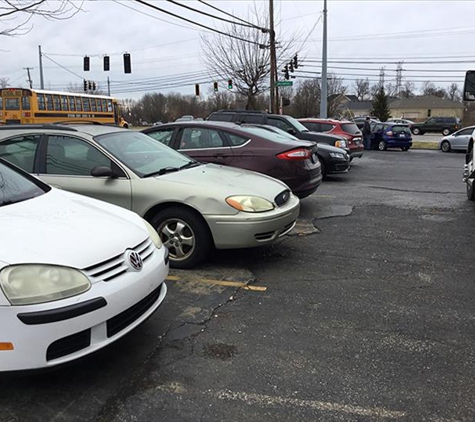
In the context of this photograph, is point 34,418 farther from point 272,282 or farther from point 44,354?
point 272,282

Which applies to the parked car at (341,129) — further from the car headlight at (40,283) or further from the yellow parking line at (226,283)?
the car headlight at (40,283)

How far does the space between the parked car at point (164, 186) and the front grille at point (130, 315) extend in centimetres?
152

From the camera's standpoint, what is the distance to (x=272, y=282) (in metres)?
4.45

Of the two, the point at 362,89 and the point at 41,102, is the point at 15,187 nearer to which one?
the point at 41,102

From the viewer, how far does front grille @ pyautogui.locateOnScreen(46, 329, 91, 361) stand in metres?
2.42

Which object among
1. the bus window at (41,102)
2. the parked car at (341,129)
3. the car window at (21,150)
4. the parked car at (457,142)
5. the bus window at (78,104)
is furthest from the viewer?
the bus window at (78,104)

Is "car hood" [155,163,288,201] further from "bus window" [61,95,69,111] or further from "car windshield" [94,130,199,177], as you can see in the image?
"bus window" [61,95,69,111]

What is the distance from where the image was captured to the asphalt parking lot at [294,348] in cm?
256

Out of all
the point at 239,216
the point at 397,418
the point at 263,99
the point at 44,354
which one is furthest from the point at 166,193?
the point at 263,99

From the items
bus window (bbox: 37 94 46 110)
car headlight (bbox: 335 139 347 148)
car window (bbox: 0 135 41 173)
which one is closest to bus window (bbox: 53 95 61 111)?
bus window (bbox: 37 94 46 110)

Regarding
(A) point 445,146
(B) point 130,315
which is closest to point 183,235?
(B) point 130,315

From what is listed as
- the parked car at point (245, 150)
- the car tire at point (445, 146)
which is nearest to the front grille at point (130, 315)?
the parked car at point (245, 150)

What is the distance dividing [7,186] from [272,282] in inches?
99.1

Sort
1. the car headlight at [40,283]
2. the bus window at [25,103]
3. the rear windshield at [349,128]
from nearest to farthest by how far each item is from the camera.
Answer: the car headlight at [40,283] < the rear windshield at [349,128] < the bus window at [25,103]
